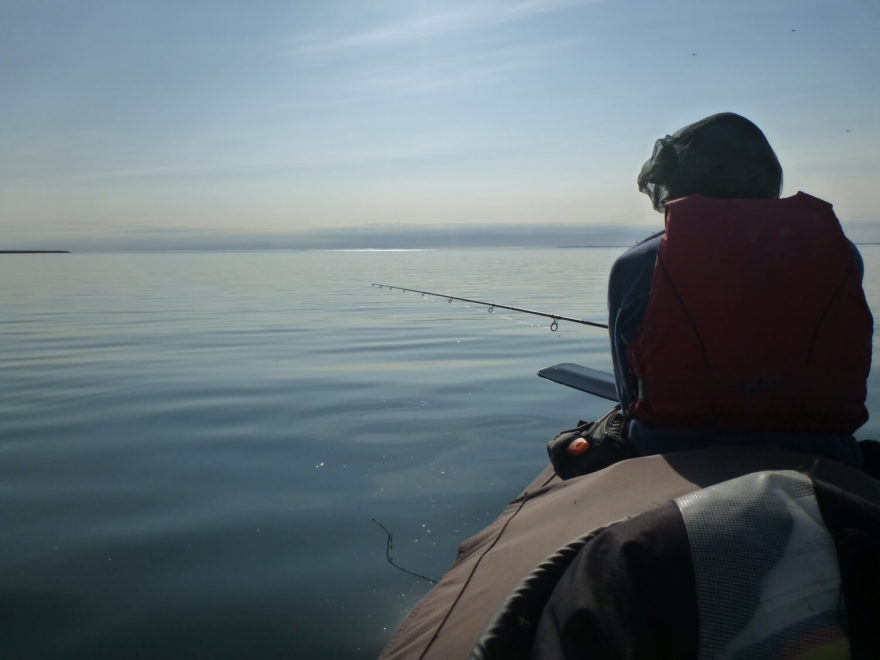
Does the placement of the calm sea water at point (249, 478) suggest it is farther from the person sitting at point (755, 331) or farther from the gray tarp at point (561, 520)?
the person sitting at point (755, 331)

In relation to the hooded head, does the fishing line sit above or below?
below

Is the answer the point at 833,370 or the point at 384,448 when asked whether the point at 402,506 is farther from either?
the point at 833,370

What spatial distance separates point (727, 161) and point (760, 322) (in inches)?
29.6

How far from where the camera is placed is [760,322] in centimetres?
207

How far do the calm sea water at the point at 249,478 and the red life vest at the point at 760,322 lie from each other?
1514 mm

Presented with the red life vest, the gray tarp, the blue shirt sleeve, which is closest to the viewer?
the gray tarp

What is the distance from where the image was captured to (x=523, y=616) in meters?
1.41

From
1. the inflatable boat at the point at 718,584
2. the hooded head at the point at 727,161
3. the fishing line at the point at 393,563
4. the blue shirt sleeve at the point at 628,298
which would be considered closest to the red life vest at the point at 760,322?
the blue shirt sleeve at the point at 628,298

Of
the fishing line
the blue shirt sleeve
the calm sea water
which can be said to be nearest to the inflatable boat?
the blue shirt sleeve

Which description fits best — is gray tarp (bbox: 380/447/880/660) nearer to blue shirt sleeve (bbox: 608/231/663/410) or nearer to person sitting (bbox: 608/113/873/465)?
person sitting (bbox: 608/113/873/465)

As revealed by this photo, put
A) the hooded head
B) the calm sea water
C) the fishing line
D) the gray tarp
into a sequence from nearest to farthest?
the gray tarp < the hooded head < the calm sea water < the fishing line

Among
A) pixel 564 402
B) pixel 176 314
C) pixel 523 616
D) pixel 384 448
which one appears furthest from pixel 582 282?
pixel 523 616

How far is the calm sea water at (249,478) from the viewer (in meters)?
2.72

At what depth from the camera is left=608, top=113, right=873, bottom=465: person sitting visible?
2.07 m
